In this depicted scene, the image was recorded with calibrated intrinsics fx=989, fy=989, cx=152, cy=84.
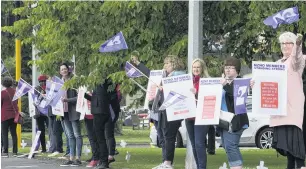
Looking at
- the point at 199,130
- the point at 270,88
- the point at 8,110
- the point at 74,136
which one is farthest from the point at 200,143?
the point at 8,110

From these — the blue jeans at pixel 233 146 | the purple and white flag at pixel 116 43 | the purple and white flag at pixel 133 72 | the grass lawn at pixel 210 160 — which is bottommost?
the grass lawn at pixel 210 160

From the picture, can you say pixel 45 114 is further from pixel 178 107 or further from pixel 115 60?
pixel 178 107

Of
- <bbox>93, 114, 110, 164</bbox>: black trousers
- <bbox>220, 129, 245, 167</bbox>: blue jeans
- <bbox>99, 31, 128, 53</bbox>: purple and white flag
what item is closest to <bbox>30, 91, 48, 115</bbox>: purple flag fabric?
<bbox>93, 114, 110, 164</bbox>: black trousers

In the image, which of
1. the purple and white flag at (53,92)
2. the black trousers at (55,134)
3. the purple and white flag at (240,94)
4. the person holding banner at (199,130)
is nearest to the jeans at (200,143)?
the person holding banner at (199,130)

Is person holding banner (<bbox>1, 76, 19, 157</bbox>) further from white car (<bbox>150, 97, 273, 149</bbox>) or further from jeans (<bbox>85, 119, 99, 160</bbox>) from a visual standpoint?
white car (<bbox>150, 97, 273, 149</bbox>)

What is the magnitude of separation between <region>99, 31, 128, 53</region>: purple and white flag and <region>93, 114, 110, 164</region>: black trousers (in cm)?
112

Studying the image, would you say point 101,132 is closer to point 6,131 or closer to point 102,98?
point 102,98

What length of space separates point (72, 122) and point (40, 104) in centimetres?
287

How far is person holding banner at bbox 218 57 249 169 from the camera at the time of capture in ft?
39.3

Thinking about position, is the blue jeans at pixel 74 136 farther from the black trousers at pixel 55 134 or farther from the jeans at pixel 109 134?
the black trousers at pixel 55 134

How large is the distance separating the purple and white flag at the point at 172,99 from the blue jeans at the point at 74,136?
4.35 metres

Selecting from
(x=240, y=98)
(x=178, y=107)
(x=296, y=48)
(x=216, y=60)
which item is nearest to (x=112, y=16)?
(x=216, y=60)

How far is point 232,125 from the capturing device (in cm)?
1195

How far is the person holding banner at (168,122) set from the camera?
14.4 metres
